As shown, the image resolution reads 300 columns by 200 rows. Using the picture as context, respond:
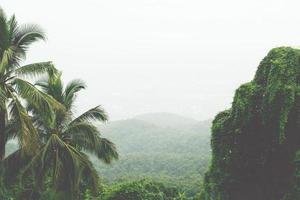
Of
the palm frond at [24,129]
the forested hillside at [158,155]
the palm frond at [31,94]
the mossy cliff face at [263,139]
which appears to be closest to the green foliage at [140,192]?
the forested hillside at [158,155]

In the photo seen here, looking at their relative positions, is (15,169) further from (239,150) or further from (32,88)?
(239,150)

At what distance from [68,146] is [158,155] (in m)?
84.8

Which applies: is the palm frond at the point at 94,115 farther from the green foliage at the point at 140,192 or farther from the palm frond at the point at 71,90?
the green foliage at the point at 140,192

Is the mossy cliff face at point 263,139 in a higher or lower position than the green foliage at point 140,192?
higher

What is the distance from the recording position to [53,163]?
741 inches

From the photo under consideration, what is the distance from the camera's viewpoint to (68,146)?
19266 mm

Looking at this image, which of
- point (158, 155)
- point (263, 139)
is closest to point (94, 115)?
point (263, 139)

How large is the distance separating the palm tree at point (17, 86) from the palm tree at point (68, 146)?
1614 mm

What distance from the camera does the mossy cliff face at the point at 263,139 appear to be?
619 inches

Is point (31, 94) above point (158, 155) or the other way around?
above

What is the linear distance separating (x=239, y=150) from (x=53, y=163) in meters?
7.35

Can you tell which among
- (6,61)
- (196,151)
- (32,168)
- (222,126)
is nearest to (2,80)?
(6,61)

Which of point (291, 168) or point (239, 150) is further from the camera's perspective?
point (239, 150)

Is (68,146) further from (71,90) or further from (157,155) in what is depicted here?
(157,155)
